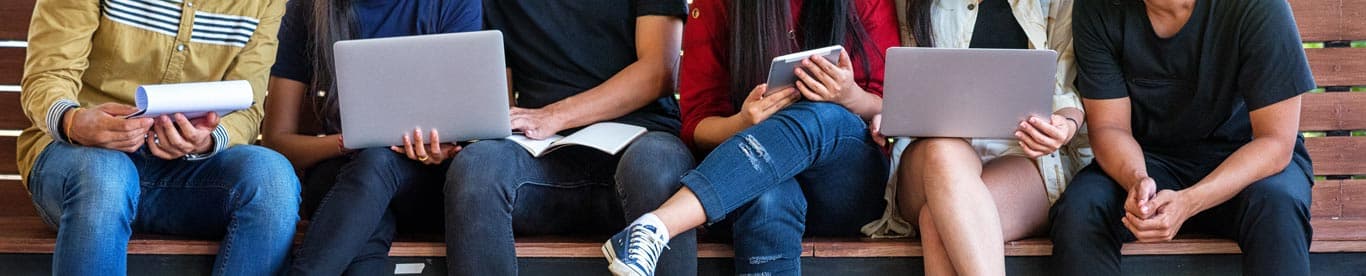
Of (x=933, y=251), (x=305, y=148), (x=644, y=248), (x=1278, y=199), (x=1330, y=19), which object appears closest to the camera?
(x=644, y=248)

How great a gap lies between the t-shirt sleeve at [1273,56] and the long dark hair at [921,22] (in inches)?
22.7

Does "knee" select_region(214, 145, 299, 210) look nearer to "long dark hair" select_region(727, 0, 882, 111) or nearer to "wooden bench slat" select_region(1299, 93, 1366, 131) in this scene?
"long dark hair" select_region(727, 0, 882, 111)

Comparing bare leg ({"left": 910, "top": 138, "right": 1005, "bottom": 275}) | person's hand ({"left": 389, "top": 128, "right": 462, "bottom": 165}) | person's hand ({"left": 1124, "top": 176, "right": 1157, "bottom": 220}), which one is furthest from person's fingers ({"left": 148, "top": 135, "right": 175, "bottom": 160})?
person's hand ({"left": 1124, "top": 176, "right": 1157, "bottom": 220})

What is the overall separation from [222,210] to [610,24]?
0.86 meters

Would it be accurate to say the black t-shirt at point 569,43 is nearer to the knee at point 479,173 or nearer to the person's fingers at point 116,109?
the knee at point 479,173

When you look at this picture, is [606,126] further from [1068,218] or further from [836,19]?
[1068,218]

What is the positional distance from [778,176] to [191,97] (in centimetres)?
98

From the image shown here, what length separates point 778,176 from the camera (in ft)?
7.59

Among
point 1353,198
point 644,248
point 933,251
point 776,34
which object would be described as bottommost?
point 1353,198

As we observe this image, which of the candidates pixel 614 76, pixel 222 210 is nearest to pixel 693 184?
pixel 614 76

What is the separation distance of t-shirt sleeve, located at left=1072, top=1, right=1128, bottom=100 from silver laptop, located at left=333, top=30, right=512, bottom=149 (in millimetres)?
1084

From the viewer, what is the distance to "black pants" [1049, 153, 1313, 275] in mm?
2242

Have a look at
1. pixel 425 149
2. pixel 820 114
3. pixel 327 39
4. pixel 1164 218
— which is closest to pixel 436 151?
pixel 425 149

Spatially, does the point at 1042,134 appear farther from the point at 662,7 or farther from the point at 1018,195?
the point at 662,7
